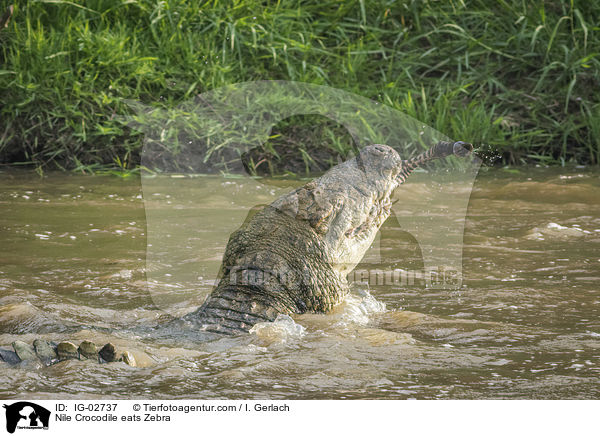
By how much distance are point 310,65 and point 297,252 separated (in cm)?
423

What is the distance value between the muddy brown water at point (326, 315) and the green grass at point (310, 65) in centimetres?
104

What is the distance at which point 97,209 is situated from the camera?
5.96 m

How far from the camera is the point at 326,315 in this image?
3.77 meters

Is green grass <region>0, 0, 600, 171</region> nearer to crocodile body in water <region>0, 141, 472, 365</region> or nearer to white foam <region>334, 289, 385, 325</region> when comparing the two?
crocodile body in water <region>0, 141, 472, 365</region>

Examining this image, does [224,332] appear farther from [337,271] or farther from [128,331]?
[337,271]

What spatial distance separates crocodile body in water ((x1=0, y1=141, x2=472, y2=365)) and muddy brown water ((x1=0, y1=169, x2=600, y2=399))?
0.43ft

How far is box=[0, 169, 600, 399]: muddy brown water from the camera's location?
2807 millimetres

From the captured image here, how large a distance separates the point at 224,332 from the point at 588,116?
5.18m

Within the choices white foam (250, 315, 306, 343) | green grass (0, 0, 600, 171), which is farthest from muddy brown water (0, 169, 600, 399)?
green grass (0, 0, 600, 171)
